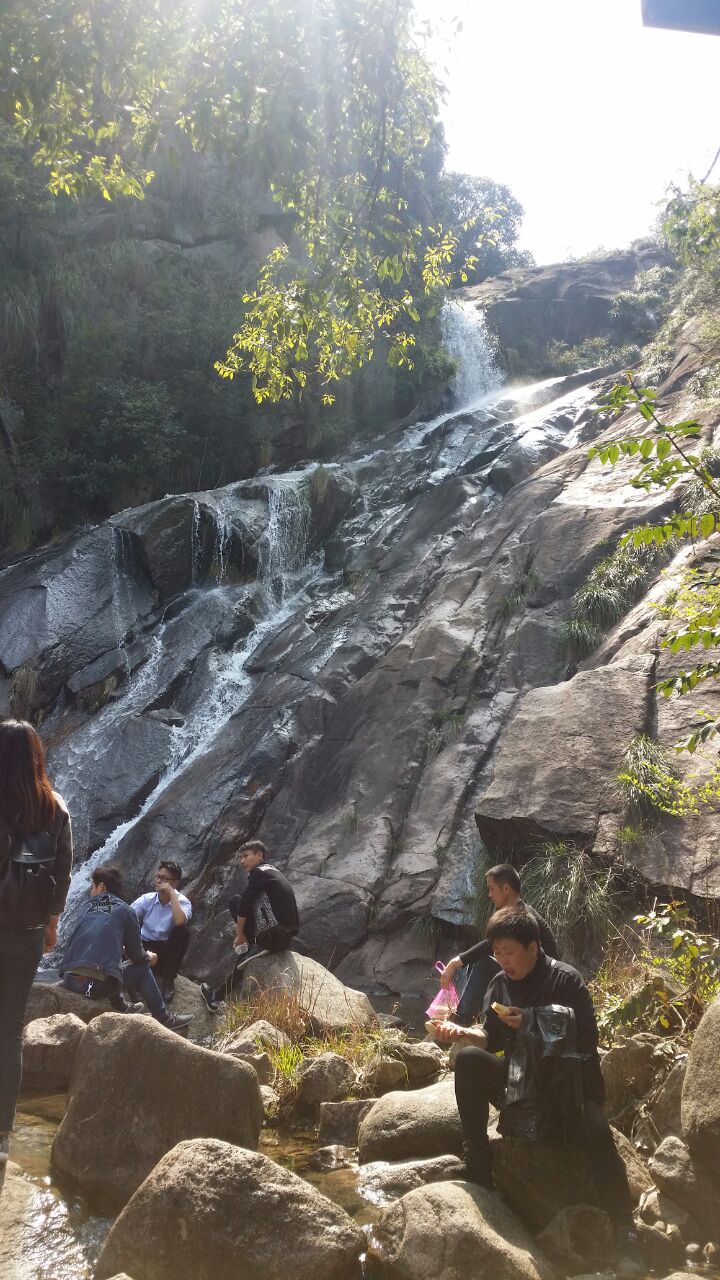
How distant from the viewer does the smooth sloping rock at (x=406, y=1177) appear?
3.93m

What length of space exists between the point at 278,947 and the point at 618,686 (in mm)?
4152

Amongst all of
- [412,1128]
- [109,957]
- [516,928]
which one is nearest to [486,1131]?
[412,1128]

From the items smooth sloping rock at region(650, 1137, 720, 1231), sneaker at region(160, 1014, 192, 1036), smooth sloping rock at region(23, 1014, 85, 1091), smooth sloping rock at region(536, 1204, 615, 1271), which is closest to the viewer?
smooth sloping rock at region(536, 1204, 615, 1271)

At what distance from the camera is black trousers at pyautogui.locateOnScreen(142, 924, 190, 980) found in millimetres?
7629

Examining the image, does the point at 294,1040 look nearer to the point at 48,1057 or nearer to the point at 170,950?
the point at 48,1057

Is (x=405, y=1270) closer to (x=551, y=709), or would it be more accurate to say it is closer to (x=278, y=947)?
(x=278, y=947)

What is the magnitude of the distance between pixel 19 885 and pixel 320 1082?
258 cm

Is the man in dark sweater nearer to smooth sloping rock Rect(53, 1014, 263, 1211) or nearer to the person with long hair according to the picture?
smooth sloping rock Rect(53, 1014, 263, 1211)

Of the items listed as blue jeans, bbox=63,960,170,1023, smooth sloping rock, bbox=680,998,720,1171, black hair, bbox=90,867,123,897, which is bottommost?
blue jeans, bbox=63,960,170,1023

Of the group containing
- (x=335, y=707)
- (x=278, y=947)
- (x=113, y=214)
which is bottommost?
(x=278, y=947)

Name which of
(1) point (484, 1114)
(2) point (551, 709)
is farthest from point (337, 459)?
(1) point (484, 1114)

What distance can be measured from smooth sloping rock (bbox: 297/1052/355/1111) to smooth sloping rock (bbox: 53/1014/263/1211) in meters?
0.96

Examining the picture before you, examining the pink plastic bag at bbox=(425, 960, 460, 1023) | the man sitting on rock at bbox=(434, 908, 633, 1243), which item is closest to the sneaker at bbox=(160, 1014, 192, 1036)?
the pink plastic bag at bbox=(425, 960, 460, 1023)

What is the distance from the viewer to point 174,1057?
13.6ft
